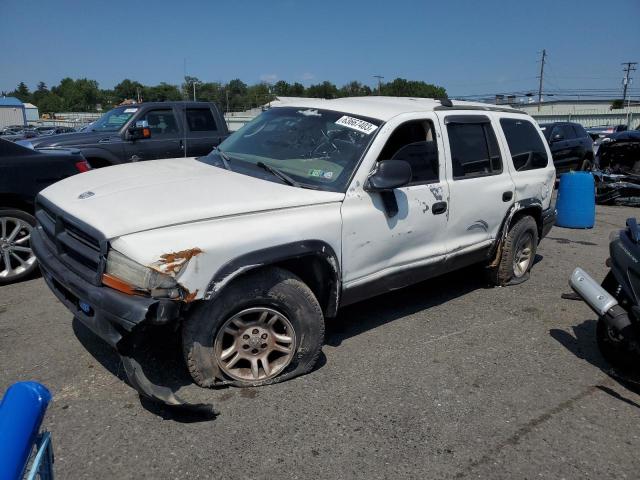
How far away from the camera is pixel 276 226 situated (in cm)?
315

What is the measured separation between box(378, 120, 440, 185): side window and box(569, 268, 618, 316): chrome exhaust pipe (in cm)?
132

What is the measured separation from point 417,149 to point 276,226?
63.9 inches

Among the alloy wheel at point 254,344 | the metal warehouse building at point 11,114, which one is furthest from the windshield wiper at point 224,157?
the metal warehouse building at point 11,114

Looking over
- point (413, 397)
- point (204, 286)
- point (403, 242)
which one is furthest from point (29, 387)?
point (403, 242)

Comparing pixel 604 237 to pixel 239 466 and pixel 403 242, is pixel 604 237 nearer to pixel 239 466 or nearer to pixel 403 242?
pixel 403 242

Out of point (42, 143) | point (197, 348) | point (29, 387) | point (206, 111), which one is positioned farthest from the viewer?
point (206, 111)

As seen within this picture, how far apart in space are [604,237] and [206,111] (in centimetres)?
729

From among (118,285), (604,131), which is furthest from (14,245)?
(604,131)

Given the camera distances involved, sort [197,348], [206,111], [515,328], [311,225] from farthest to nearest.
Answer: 1. [206,111]
2. [515,328]
3. [311,225]
4. [197,348]

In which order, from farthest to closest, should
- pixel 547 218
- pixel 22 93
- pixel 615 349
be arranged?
pixel 22 93 → pixel 547 218 → pixel 615 349

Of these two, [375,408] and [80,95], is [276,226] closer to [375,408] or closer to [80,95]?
[375,408]

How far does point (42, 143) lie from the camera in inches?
323

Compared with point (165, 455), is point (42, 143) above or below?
above

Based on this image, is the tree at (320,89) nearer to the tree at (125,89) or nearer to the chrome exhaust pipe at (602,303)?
the tree at (125,89)
